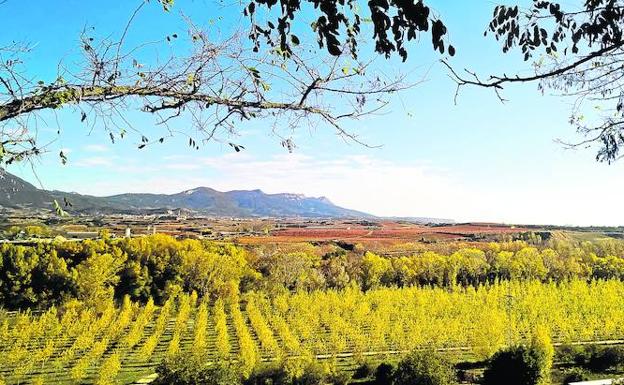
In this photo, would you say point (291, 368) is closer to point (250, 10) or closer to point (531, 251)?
point (250, 10)

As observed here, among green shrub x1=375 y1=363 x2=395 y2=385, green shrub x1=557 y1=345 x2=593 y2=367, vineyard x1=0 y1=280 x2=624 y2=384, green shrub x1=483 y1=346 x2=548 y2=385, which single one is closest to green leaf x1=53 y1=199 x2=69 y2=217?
vineyard x1=0 y1=280 x2=624 y2=384

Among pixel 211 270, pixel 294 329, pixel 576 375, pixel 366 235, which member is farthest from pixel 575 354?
pixel 366 235

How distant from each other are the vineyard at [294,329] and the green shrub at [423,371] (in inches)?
161

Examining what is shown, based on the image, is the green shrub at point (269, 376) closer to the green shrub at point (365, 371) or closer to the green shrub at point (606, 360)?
the green shrub at point (365, 371)

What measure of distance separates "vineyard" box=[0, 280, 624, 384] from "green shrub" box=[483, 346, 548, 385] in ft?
6.50

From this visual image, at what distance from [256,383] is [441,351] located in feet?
37.1

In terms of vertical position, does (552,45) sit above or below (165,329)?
above

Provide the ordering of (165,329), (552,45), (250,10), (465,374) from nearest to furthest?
(250,10) → (552,45) → (465,374) → (165,329)

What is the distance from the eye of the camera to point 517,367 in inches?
811

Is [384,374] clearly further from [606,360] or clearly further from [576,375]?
[606,360]

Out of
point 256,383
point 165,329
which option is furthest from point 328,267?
point 256,383

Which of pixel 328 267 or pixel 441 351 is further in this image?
pixel 328 267

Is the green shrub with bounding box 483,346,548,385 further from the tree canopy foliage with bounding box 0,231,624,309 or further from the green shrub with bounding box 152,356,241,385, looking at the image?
the tree canopy foliage with bounding box 0,231,624,309

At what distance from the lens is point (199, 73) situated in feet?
9.48
